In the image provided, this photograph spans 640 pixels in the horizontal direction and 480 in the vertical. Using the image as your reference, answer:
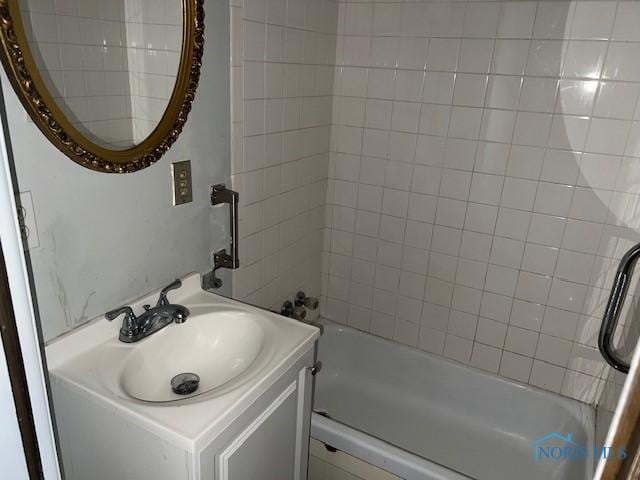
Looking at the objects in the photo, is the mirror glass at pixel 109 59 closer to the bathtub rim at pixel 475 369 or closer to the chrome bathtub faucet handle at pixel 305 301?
the chrome bathtub faucet handle at pixel 305 301

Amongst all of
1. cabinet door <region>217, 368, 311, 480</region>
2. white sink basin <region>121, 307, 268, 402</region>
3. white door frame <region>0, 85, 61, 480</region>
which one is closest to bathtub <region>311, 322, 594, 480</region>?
cabinet door <region>217, 368, 311, 480</region>

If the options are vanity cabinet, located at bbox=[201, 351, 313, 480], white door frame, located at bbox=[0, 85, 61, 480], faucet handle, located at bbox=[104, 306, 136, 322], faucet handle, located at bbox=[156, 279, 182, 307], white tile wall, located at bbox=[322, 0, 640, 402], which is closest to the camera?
white door frame, located at bbox=[0, 85, 61, 480]

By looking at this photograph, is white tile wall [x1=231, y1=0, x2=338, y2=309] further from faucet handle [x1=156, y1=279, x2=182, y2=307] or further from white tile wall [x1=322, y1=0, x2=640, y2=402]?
faucet handle [x1=156, y1=279, x2=182, y2=307]

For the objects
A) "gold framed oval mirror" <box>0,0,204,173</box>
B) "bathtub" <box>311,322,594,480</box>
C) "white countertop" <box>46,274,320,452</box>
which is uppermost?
"gold framed oval mirror" <box>0,0,204,173</box>

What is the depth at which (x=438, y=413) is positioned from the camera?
2.25 metres

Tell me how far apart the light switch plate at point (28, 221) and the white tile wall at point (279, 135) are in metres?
0.70

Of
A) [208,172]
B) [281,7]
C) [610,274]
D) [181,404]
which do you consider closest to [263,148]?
[208,172]

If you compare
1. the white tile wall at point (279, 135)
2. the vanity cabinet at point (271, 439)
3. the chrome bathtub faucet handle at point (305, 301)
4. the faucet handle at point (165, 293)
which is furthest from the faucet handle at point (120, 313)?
the chrome bathtub faucet handle at point (305, 301)

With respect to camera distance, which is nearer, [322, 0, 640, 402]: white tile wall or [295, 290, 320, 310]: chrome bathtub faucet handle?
[322, 0, 640, 402]: white tile wall

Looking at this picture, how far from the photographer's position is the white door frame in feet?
1.99

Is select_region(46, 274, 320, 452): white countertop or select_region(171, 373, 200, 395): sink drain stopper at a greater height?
select_region(46, 274, 320, 452): white countertop

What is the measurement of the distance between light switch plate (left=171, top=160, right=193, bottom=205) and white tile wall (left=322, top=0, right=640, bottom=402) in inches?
38.7

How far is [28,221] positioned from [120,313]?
1.06 feet

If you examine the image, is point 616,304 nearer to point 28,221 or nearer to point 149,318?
point 149,318
